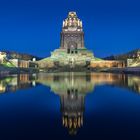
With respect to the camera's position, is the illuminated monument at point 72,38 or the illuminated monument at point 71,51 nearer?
the illuminated monument at point 71,51

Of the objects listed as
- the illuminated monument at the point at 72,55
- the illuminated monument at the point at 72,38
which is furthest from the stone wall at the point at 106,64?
the illuminated monument at the point at 72,38

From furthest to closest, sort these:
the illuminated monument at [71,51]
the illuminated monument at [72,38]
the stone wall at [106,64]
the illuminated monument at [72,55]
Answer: the illuminated monument at [72,38] → the stone wall at [106,64] → the illuminated monument at [71,51] → the illuminated monument at [72,55]

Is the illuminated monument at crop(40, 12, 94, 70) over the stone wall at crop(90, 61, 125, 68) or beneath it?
over

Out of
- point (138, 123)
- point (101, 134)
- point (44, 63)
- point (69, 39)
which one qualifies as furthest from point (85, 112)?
point (69, 39)

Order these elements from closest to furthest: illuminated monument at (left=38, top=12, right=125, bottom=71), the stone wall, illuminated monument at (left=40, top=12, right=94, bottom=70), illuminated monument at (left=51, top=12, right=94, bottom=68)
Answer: illuminated monument at (left=38, top=12, right=125, bottom=71) → illuminated monument at (left=40, top=12, right=94, bottom=70) → the stone wall → illuminated monument at (left=51, top=12, right=94, bottom=68)

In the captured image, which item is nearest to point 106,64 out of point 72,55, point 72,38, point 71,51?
point 72,55

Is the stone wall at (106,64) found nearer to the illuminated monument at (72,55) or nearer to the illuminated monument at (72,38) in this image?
the illuminated monument at (72,55)

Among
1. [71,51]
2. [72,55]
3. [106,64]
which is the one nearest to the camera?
[106,64]

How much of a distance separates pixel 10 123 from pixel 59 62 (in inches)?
4618

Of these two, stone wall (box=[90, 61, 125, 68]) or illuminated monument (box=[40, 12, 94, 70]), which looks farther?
stone wall (box=[90, 61, 125, 68])

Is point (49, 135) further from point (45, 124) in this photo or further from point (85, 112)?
point (85, 112)

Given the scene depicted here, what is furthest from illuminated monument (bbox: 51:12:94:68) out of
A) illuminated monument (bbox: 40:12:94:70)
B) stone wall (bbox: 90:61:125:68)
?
stone wall (bbox: 90:61:125:68)

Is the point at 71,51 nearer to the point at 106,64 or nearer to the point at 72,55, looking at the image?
the point at 72,55

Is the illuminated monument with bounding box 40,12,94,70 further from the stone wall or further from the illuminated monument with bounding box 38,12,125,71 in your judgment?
the stone wall
